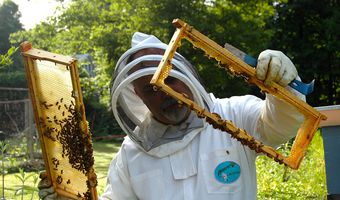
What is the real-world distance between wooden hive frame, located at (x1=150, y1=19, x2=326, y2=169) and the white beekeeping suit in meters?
0.12

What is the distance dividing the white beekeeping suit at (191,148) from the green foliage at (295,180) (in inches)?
116

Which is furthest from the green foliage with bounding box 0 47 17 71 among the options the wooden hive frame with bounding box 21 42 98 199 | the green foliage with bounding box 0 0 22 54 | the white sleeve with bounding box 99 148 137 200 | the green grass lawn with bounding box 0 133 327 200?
the green foliage with bounding box 0 0 22 54

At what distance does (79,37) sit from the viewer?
14.7 metres

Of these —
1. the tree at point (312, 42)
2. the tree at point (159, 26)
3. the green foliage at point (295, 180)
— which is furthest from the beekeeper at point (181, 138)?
the tree at point (312, 42)

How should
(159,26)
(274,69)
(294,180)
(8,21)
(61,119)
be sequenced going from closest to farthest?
(274,69) → (61,119) → (294,180) → (159,26) → (8,21)

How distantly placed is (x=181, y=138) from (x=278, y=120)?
50cm

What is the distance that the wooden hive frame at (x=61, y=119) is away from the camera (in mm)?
2094

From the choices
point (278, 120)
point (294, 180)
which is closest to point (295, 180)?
point (294, 180)

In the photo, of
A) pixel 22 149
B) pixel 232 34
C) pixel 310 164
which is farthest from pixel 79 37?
pixel 310 164

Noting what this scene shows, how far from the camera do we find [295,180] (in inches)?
248

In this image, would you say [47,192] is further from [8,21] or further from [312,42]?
[8,21]

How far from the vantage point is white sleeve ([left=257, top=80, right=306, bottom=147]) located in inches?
82.9

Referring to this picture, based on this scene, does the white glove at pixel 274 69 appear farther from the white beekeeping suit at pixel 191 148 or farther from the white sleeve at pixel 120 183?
the white sleeve at pixel 120 183

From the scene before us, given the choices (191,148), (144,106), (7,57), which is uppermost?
(7,57)
